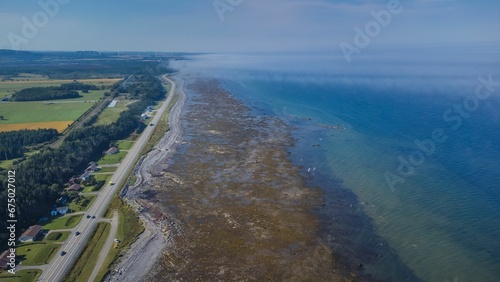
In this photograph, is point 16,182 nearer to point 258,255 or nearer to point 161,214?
point 161,214

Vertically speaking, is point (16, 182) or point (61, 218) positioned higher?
point (16, 182)

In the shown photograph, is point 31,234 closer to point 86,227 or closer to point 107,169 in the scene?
point 86,227

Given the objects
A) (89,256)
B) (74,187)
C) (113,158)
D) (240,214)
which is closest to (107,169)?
(113,158)

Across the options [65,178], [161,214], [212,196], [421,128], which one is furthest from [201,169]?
[421,128]

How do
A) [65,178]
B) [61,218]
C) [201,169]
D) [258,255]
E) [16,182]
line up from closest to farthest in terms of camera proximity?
[258,255] < [61,218] < [16,182] < [65,178] < [201,169]

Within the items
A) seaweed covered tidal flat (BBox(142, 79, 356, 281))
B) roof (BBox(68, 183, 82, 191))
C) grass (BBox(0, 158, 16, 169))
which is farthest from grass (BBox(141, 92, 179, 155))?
grass (BBox(0, 158, 16, 169))

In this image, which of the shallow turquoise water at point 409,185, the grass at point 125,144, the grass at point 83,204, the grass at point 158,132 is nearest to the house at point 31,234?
the grass at point 83,204
